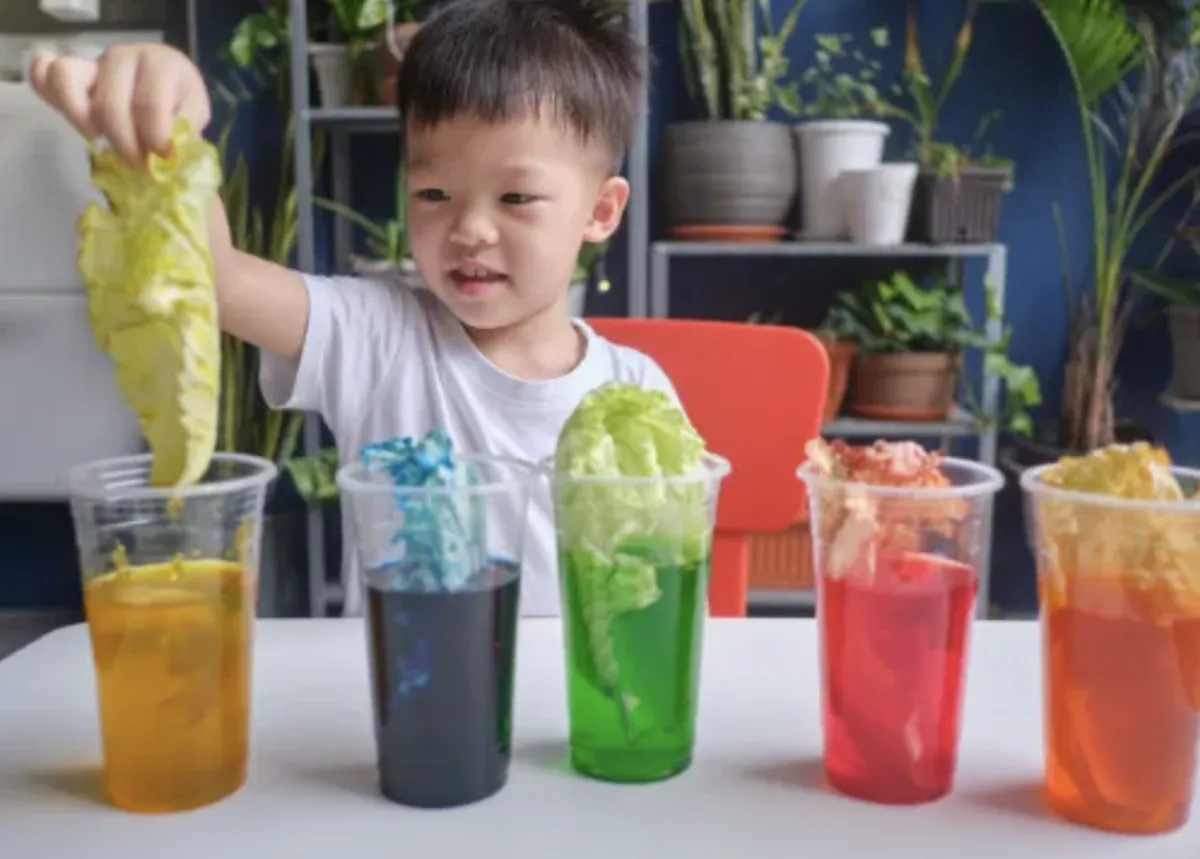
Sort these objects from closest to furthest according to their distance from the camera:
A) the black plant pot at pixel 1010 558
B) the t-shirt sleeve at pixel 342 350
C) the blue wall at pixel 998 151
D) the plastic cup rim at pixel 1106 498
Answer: the plastic cup rim at pixel 1106 498
the t-shirt sleeve at pixel 342 350
the blue wall at pixel 998 151
the black plant pot at pixel 1010 558

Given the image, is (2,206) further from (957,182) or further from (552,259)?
(957,182)

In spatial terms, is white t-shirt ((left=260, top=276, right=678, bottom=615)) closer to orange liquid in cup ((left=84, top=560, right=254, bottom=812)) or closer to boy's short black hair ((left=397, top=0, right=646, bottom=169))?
boy's short black hair ((left=397, top=0, right=646, bottom=169))

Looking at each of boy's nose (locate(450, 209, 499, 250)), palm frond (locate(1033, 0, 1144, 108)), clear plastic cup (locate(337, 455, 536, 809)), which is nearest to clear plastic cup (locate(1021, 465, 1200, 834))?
clear plastic cup (locate(337, 455, 536, 809))

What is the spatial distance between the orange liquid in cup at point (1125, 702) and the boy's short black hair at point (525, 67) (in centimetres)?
67

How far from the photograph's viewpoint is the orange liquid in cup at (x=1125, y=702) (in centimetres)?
51

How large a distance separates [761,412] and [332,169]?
1.70 metres

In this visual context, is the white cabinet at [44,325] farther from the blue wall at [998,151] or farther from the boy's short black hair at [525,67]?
the boy's short black hair at [525,67]

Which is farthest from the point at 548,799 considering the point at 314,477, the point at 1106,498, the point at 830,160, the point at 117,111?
the point at 830,160

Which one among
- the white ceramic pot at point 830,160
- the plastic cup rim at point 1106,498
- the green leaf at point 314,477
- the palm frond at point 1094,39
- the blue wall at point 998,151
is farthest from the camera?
the blue wall at point 998,151

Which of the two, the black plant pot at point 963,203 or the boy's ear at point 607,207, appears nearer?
the boy's ear at point 607,207

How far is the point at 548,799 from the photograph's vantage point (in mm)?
547

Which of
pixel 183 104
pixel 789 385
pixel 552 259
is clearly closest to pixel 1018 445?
pixel 789 385

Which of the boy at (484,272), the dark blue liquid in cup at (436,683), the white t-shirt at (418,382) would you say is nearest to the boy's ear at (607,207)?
the boy at (484,272)

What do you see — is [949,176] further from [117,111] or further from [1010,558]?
[117,111]
